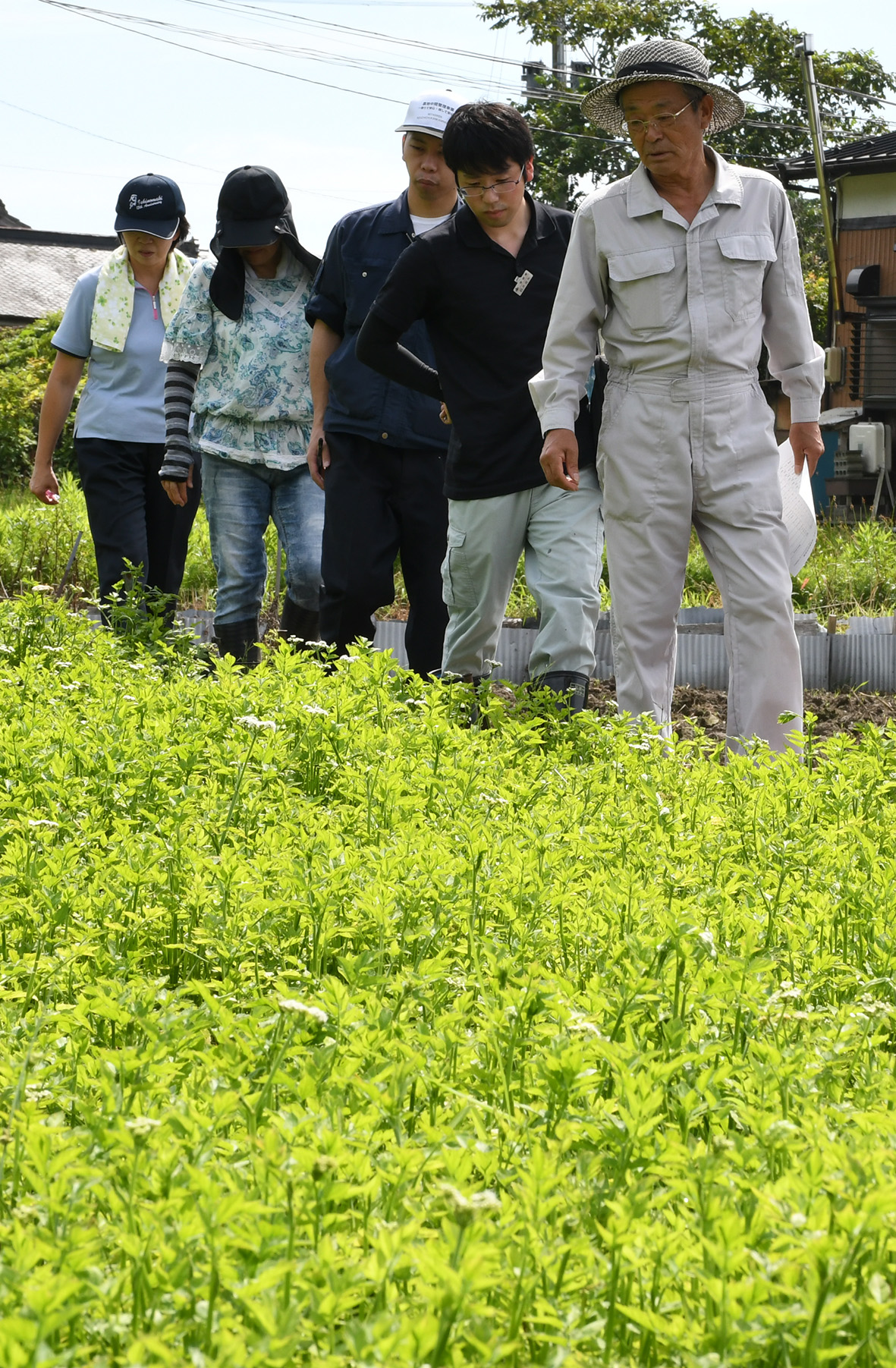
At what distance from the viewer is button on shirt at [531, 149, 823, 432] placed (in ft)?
16.9

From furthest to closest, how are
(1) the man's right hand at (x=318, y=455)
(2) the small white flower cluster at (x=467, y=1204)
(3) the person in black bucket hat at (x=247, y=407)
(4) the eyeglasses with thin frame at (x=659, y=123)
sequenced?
(3) the person in black bucket hat at (x=247, y=407) → (1) the man's right hand at (x=318, y=455) → (4) the eyeglasses with thin frame at (x=659, y=123) → (2) the small white flower cluster at (x=467, y=1204)

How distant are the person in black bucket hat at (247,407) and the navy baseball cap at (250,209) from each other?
0.06 ft

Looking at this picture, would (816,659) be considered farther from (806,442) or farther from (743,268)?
(743,268)

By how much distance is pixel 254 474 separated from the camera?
669cm

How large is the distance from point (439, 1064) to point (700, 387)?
10.5ft

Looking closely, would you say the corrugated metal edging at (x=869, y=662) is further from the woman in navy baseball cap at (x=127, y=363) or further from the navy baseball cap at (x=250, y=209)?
the navy baseball cap at (x=250, y=209)

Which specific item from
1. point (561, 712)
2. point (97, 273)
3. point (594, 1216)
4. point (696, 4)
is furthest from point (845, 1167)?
point (696, 4)

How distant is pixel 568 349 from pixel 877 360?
76.3 feet

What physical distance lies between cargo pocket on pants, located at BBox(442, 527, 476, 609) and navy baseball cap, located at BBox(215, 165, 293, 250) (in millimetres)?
1513

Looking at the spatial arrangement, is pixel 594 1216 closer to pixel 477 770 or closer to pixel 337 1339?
pixel 337 1339

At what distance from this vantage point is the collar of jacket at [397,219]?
20.3ft

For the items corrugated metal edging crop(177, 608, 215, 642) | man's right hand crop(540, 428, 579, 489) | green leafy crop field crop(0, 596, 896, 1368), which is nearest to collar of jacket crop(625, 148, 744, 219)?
man's right hand crop(540, 428, 579, 489)

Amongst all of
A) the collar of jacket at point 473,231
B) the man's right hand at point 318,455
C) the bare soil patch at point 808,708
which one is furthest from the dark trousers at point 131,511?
the bare soil patch at point 808,708

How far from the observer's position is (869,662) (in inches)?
349
